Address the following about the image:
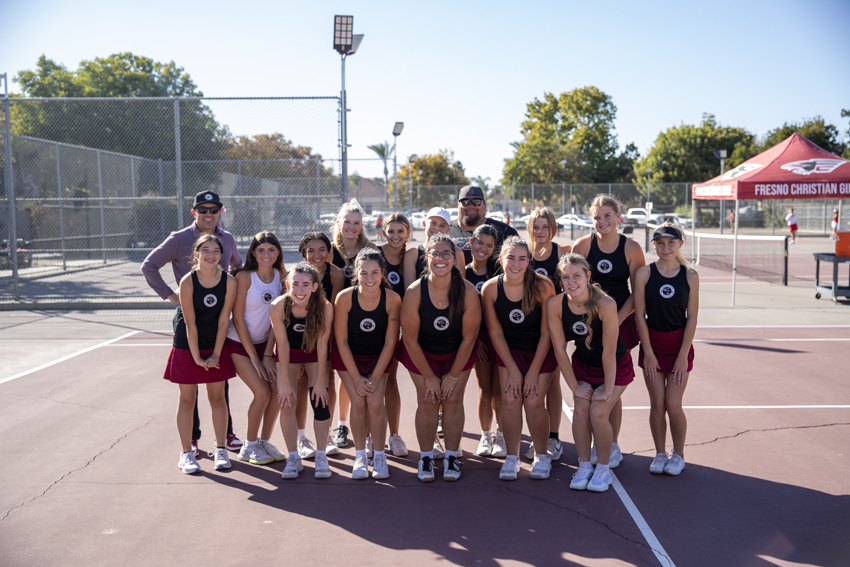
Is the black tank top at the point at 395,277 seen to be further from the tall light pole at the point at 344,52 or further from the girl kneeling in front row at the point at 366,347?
the tall light pole at the point at 344,52

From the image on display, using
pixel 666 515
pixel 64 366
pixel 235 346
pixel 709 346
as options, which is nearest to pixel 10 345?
pixel 64 366

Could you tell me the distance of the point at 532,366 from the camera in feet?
15.1

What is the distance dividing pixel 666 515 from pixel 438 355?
181 centimetres

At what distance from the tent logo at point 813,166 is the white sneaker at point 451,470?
9986 millimetres

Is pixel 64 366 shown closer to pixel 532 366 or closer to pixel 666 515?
pixel 532 366

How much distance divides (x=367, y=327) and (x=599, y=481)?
75.3 inches

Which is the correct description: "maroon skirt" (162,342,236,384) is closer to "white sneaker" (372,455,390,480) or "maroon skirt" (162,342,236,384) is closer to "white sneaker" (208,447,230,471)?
"white sneaker" (208,447,230,471)

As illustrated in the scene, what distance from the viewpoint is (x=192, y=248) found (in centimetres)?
542

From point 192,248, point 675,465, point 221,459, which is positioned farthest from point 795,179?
point 221,459

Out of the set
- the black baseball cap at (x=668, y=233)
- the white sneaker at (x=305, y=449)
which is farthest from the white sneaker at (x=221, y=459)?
the black baseball cap at (x=668, y=233)

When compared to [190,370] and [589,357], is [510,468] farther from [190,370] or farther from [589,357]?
[190,370]

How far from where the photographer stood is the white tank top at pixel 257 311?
4883 mm

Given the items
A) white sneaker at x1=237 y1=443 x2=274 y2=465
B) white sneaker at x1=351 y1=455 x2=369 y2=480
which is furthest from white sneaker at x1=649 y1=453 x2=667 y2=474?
→ white sneaker at x1=237 y1=443 x2=274 y2=465

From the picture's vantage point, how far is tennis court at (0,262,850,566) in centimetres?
362
